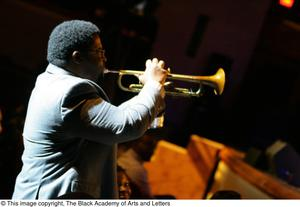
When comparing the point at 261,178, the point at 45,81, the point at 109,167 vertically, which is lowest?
the point at 261,178

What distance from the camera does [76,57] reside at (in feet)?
5.40

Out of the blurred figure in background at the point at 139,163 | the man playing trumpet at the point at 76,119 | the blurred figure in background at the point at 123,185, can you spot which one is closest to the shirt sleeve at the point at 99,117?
the man playing trumpet at the point at 76,119

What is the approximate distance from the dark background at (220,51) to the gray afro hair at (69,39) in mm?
5447

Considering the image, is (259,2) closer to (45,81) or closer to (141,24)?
(141,24)

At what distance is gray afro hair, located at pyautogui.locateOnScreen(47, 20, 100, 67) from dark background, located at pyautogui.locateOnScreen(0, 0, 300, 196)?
545 cm

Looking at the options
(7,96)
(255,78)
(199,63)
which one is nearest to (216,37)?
(199,63)

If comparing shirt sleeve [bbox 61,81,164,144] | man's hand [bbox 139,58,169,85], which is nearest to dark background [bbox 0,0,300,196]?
man's hand [bbox 139,58,169,85]

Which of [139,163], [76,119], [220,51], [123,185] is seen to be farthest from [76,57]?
[220,51]

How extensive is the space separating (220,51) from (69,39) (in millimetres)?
7155

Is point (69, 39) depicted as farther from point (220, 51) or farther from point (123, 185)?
point (220, 51)

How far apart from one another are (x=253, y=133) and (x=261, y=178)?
4756mm

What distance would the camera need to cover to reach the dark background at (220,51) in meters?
7.51

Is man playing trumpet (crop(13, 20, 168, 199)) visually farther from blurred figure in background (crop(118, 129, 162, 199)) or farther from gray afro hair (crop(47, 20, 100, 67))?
blurred figure in background (crop(118, 129, 162, 199))

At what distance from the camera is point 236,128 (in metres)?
8.70
